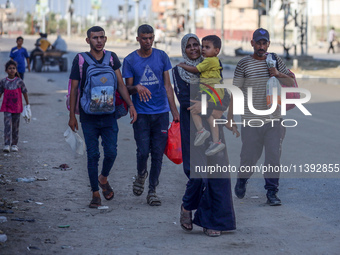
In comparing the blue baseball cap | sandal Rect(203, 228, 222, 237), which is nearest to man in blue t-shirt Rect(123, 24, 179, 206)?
the blue baseball cap

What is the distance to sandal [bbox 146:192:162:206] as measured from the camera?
707 centimetres

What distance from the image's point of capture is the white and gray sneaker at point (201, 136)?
5859 mm

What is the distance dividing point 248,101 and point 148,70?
107cm

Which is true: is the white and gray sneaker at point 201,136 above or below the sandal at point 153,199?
above

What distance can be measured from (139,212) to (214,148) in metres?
1.34

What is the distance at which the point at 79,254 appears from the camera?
17.1 ft

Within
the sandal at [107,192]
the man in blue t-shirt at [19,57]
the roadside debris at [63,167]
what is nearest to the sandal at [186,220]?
the sandal at [107,192]

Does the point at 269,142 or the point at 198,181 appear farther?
the point at 269,142

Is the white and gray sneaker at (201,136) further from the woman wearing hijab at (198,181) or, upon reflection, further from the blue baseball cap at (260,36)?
the blue baseball cap at (260,36)

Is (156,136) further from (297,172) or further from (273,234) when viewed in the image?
(297,172)

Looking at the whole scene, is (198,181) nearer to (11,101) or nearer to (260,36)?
(260,36)

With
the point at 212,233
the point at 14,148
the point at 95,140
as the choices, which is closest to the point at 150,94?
the point at 95,140

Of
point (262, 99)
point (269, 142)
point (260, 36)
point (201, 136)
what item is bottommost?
point (269, 142)

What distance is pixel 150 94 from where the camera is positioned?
690 cm
